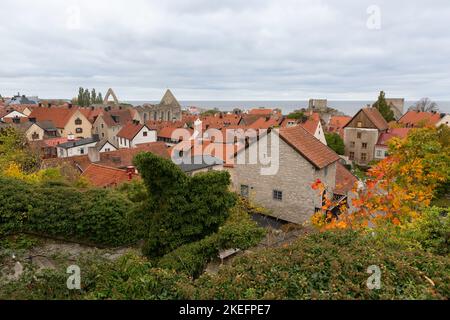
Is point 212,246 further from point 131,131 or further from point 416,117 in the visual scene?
point 416,117

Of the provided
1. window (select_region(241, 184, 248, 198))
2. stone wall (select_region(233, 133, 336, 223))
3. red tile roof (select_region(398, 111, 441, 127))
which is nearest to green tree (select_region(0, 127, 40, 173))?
window (select_region(241, 184, 248, 198))

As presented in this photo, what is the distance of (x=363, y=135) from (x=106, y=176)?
39.3m

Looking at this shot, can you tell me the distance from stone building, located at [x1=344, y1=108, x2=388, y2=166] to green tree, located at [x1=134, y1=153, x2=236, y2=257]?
42.7 m

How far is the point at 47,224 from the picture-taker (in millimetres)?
13938

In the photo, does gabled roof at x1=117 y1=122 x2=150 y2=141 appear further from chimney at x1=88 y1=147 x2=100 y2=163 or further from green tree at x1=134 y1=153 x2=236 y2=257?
green tree at x1=134 y1=153 x2=236 y2=257

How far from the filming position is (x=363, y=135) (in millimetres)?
49281

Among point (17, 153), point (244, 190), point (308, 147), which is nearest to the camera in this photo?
point (308, 147)

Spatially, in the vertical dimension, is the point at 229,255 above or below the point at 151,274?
below

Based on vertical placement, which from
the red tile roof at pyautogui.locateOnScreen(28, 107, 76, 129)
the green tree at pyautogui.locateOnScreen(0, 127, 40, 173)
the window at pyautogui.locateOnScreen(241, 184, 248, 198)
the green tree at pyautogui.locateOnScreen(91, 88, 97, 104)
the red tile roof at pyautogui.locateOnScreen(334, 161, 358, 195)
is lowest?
the window at pyautogui.locateOnScreen(241, 184, 248, 198)

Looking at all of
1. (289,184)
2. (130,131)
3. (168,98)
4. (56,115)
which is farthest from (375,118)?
(168,98)

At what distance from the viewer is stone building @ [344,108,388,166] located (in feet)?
159
